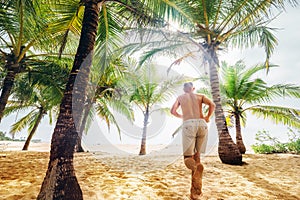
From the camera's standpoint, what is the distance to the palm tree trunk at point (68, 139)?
1889mm

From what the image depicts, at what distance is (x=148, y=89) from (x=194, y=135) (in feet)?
23.2

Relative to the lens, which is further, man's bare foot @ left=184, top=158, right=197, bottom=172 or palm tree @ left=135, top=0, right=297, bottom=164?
palm tree @ left=135, top=0, right=297, bottom=164

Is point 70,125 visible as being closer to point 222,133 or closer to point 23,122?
point 222,133

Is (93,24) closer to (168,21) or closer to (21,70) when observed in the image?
(168,21)

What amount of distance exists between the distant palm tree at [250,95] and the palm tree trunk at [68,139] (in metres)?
6.61

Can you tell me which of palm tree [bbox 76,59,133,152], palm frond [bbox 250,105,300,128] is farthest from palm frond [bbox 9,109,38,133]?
palm frond [bbox 250,105,300,128]

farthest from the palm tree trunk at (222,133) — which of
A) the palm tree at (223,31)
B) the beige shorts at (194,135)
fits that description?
the beige shorts at (194,135)

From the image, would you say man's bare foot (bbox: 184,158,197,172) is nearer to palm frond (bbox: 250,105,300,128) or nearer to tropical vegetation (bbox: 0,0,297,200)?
tropical vegetation (bbox: 0,0,297,200)

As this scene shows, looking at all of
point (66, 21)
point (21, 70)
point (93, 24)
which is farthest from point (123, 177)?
point (21, 70)

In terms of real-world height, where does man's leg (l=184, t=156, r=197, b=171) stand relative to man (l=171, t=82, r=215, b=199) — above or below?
below

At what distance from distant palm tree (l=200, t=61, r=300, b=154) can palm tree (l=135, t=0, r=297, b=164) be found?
1.73 m

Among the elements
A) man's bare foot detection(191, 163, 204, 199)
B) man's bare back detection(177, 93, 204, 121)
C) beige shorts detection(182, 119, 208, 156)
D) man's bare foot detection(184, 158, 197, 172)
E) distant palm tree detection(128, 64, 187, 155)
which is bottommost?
man's bare foot detection(191, 163, 204, 199)

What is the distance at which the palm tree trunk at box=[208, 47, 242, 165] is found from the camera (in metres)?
4.80

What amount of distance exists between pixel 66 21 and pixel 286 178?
18.4ft
